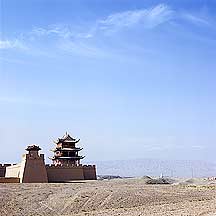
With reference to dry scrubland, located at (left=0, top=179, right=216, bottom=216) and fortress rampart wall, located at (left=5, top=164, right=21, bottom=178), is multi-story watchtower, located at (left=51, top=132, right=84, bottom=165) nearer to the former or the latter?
fortress rampart wall, located at (left=5, top=164, right=21, bottom=178)

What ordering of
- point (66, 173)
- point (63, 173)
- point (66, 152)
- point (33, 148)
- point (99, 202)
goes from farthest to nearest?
point (66, 152) < point (66, 173) < point (63, 173) < point (33, 148) < point (99, 202)

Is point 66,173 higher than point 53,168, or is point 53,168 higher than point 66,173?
point 53,168

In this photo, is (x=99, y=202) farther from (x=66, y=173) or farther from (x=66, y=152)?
(x=66, y=152)

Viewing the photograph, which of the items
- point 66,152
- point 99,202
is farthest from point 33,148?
point 99,202

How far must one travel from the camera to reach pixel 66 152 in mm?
49562

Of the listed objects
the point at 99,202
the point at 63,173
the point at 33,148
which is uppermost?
the point at 33,148

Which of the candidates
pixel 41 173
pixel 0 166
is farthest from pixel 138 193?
pixel 0 166

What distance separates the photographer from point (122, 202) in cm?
2428

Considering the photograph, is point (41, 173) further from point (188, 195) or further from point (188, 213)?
point (188, 213)

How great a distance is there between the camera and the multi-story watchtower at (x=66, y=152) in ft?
162

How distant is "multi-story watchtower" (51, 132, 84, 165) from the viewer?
49.2 meters

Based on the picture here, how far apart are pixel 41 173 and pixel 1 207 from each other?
17.1 meters

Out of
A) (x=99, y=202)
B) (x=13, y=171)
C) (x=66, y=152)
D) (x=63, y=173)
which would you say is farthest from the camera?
(x=66, y=152)

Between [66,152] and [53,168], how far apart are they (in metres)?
5.41
